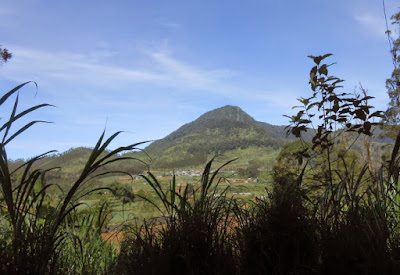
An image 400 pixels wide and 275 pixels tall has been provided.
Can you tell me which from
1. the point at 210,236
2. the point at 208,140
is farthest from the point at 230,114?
the point at 210,236

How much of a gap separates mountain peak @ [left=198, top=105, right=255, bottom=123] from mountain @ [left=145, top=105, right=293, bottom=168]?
1.33 metres

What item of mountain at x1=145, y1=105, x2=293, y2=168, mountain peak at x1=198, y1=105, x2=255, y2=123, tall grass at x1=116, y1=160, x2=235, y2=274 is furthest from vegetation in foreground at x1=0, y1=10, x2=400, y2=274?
mountain peak at x1=198, y1=105, x2=255, y2=123

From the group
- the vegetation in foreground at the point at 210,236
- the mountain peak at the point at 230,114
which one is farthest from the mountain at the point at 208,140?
the vegetation in foreground at the point at 210,236

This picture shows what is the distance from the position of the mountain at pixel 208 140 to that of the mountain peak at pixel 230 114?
1329 mm

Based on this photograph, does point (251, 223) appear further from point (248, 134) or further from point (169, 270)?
point (248, 134)

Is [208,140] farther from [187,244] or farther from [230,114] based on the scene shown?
[187,244]

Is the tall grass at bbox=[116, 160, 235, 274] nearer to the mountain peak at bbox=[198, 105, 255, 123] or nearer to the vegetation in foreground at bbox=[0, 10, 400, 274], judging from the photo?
the vegetation in foreground at bbox=[0, 10, 400, 274]

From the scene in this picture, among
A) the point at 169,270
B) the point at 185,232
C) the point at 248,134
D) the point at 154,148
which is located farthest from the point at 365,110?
the point at 248,134

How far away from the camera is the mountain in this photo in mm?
73188

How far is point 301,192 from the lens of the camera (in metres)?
1.35

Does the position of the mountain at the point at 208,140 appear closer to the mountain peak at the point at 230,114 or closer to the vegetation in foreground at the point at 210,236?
the mountain peak at the point at 230,114

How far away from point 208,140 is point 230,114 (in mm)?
41673

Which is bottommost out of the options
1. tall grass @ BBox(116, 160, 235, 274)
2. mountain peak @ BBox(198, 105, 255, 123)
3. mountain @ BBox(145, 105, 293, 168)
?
tall grass @ BBox(116, 160, 235, 274)

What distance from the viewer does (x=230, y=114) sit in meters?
134
